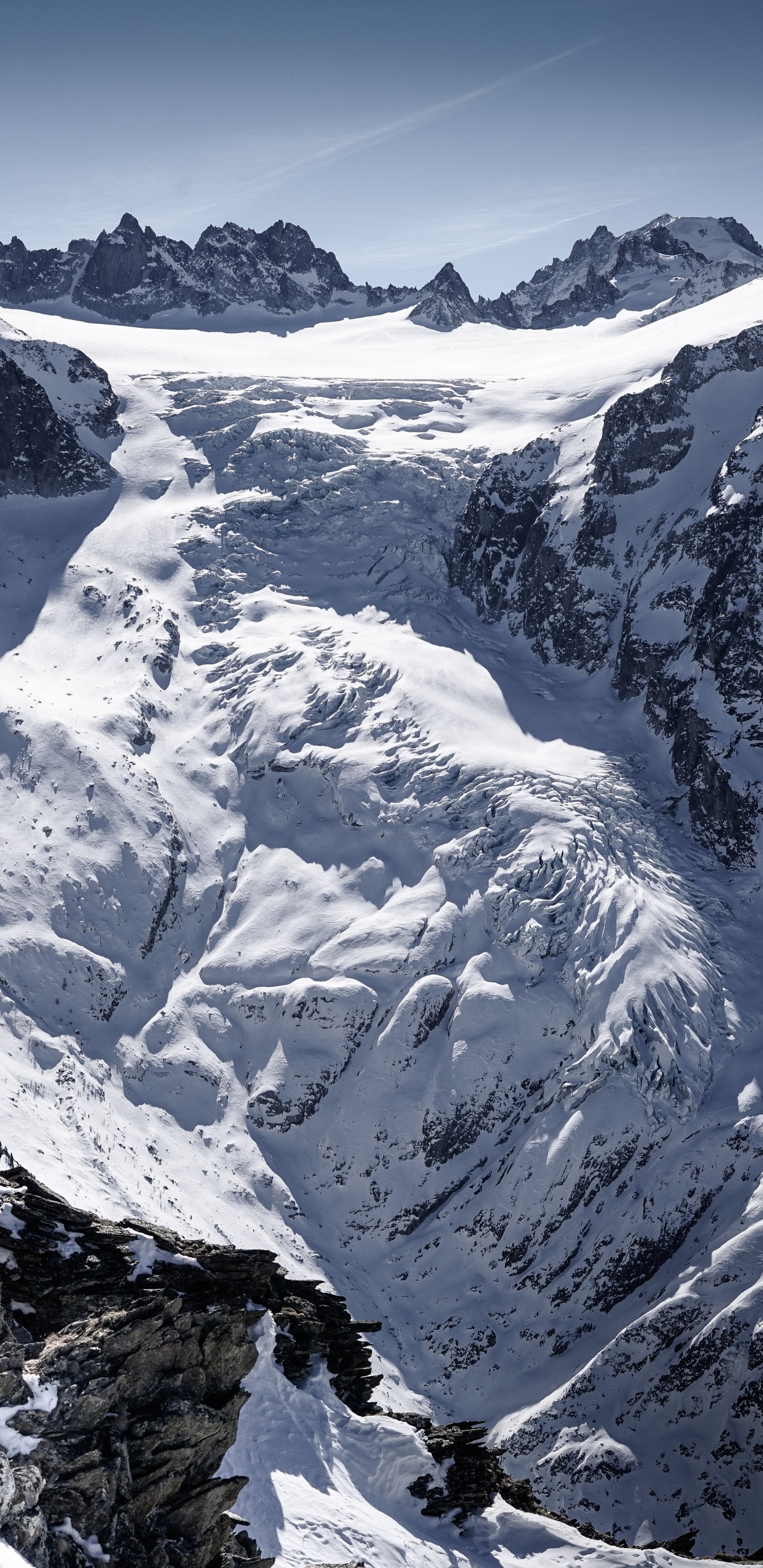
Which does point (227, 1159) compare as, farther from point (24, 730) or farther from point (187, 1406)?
point (187, 1406)

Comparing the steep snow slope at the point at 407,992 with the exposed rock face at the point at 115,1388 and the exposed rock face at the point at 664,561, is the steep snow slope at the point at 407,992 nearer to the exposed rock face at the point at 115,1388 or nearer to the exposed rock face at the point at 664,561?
the exposed rock face at the point at 664,561

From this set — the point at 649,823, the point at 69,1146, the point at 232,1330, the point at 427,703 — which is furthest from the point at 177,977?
the point at 232,1330

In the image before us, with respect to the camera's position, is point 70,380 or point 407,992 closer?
point 407,992

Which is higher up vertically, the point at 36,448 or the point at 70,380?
the point at 70,380

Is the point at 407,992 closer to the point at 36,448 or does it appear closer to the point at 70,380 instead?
the point at 36,448

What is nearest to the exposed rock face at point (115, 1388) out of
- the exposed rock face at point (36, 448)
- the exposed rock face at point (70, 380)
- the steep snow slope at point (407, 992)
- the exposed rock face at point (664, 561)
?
the steep snow slope at point (407, 992)

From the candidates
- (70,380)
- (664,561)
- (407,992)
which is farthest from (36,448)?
(407,992)

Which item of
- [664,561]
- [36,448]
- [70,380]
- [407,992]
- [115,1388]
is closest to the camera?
[115,1388]
